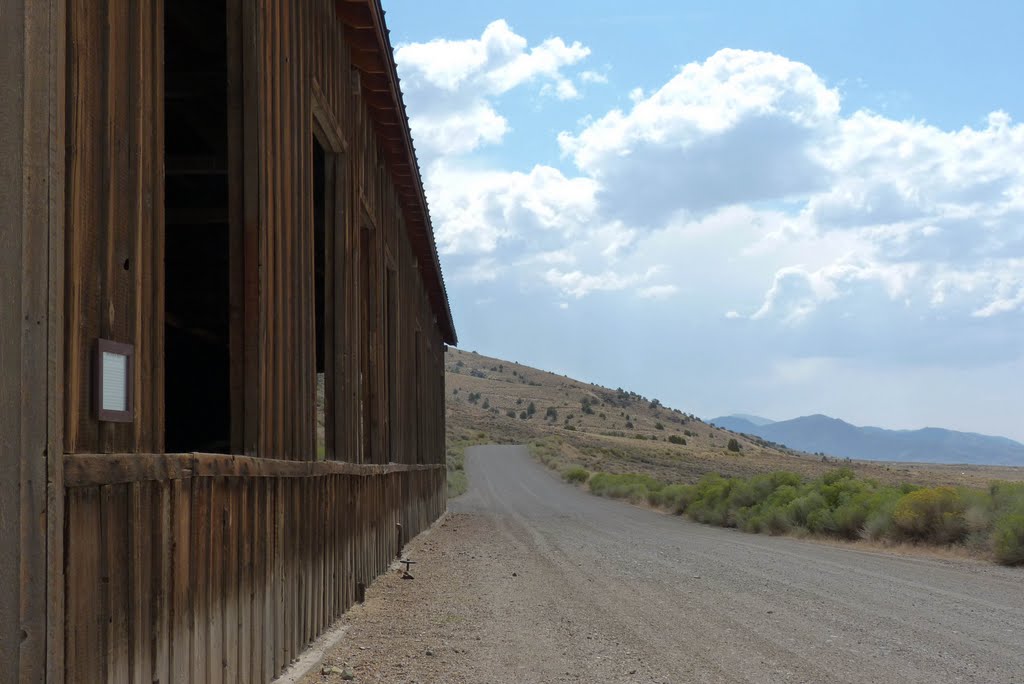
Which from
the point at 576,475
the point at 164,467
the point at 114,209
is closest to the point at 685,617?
the point at 164,467

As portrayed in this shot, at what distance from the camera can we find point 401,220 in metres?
16.4

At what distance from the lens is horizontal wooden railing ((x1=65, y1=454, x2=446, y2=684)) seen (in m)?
3.47

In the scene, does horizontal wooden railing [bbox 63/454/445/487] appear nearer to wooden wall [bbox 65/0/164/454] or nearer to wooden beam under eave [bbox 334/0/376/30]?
wooden wall [bbox 65/0/164/454]

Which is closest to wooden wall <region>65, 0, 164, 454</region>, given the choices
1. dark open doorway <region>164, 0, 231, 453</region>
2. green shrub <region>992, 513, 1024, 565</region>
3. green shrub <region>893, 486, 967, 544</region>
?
dark open doorway <region>164, 0, 231, 453</region>

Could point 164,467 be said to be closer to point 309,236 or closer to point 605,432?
point 309,236

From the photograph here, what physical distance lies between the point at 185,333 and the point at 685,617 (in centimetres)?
662

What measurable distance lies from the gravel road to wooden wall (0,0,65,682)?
367 centimetres

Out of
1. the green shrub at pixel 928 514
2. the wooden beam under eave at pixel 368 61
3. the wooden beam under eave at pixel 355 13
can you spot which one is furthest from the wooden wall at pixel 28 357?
the green shrub at pixel 928 514

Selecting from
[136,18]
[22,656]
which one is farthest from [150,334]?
[22,656]

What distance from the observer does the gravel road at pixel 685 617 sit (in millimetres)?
7117

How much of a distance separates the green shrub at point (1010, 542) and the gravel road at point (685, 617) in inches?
16.7

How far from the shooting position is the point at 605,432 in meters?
117

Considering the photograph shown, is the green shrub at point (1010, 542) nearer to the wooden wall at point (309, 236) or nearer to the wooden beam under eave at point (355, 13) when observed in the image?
the wooden wall at point (309, 236)

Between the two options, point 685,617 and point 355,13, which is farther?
point 355,13
